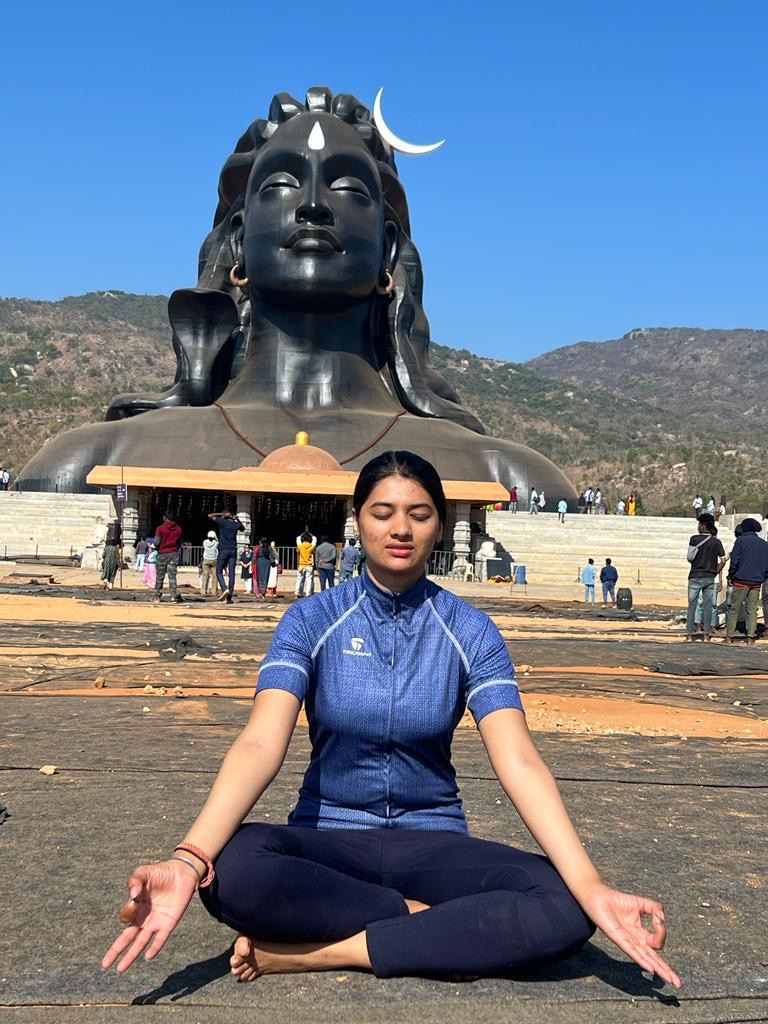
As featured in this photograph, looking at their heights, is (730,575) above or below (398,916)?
above

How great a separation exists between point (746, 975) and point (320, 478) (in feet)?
63.4

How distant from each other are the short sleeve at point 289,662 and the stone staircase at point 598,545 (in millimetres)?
19732

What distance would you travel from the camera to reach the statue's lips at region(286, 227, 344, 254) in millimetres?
23812

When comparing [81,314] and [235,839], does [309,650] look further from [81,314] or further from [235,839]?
[81,314]

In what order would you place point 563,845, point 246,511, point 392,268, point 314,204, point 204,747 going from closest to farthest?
point 563,845, point 204,747, point 246,511, point 314,204, point 392,268

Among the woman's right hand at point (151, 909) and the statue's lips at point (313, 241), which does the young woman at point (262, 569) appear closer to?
the statue's lips at point (313, 241)

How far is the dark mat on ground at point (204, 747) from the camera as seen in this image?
414 cm

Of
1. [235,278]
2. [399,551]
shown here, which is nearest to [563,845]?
[399,551]

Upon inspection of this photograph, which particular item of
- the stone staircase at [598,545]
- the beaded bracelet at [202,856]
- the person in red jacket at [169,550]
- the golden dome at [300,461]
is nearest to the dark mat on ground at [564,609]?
the person in red jacket at [169,550]

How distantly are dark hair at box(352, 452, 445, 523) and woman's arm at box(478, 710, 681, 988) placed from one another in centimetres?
51

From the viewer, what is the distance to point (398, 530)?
2.53 metres

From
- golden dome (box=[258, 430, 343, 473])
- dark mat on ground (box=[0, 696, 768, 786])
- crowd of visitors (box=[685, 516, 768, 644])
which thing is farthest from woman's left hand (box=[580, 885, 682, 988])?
golden dome (box=[258, 430, 343, 473])

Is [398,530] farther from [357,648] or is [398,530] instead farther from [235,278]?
[235,278]

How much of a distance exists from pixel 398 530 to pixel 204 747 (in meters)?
2.30
